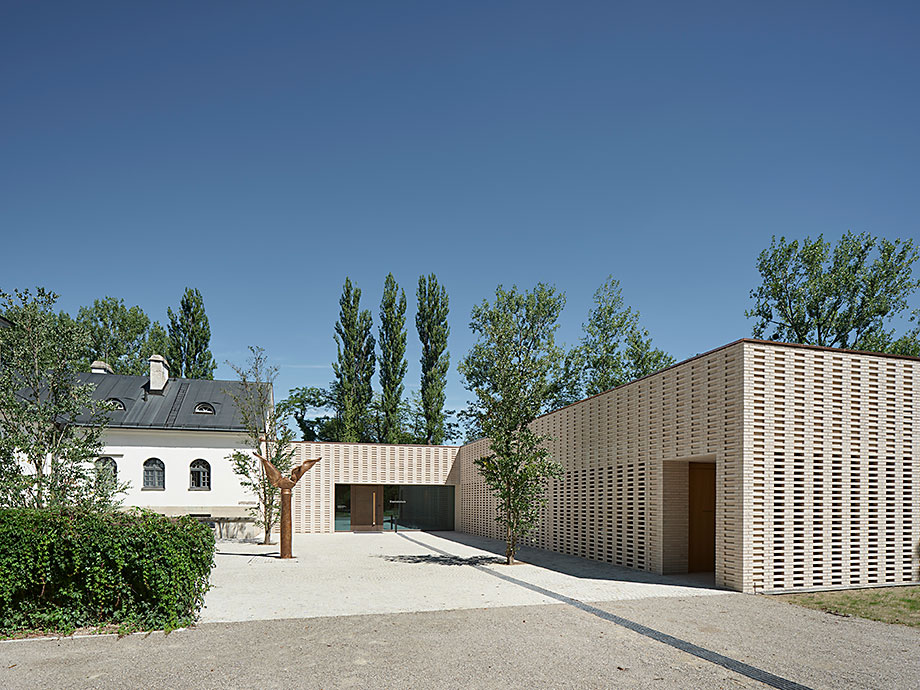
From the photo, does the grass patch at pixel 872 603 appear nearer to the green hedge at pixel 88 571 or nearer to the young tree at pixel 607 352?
the green hedge at pixel 88 571

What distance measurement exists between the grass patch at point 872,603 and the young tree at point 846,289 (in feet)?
62.5

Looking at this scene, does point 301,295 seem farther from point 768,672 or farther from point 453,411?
point 768,672

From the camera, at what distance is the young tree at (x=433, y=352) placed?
35.8 m

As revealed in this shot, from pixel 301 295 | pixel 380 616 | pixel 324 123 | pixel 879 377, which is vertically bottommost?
pixel 380 616

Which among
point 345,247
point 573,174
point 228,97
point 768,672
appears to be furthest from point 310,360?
point 768,672

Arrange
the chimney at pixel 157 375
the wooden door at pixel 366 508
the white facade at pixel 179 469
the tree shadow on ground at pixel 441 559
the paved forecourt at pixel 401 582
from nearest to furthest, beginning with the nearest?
the paved forecourt at pixel 401 582
the tree shadow on ground at pixel 441 559
the white facade at pixel 179 469
the wooden door at pixel 366 508
the chimney at pixel 157 375

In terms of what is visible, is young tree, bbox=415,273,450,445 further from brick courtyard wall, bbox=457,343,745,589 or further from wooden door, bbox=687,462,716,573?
wooden door, bbox=687,462,716,573

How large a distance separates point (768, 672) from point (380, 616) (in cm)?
478

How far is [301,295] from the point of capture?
90.9 feet

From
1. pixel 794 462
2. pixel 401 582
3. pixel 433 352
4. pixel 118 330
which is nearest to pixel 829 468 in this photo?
pixel 794 462

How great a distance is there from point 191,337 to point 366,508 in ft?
59.6

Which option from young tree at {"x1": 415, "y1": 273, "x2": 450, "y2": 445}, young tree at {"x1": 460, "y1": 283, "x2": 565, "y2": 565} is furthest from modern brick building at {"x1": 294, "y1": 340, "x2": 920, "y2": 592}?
young tree at {"x1": 415, "y1": 273, "x2": 450, "y2": 445}

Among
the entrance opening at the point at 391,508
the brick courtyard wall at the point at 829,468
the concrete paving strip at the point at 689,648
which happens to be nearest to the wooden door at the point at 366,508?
the entrance opening at the point at 391,508

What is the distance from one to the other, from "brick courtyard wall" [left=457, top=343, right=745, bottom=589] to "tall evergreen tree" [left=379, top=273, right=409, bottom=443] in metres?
17.6
